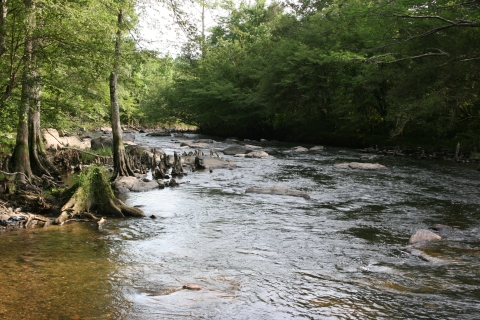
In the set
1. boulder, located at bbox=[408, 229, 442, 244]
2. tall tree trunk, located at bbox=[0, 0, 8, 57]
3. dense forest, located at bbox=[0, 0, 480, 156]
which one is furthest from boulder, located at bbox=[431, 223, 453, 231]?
tall tree trunk, located at bbox=[0, 0, 8, 57]

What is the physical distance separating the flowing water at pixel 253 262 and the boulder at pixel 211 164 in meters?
6.61

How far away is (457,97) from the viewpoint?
20.4 meters

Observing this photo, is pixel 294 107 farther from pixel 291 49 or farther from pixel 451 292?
pixel 451 292

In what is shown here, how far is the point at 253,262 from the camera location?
24.7 ft

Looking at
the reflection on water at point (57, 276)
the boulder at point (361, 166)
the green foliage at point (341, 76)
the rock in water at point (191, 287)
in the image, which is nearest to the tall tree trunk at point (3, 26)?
the reflection on water at point (57, 276)

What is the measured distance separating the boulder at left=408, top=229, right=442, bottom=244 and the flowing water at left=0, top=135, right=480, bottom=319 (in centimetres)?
25

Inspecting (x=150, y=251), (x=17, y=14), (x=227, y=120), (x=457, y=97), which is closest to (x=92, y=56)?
(x=17, y=14)

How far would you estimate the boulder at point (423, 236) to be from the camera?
8.66m

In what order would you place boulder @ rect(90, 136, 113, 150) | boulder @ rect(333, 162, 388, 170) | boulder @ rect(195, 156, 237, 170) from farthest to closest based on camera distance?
boulder @ rect(90, 136, 113, 150) → boulder @ rect(195, 156, 237, 170) → boulder @ rect(333, 162, 388, 170)

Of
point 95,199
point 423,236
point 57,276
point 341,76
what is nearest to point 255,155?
point 341,76

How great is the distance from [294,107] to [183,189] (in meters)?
24.0

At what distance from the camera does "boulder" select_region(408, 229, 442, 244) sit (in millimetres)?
8658

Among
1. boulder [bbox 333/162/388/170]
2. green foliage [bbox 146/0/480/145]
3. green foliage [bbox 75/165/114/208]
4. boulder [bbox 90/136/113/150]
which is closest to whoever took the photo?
green foliage [bbox 75/165/114/208]

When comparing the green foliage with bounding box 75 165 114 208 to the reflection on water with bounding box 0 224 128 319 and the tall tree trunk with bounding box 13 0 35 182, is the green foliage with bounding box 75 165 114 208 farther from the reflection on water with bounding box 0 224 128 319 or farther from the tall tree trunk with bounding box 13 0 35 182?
the tall tree trunk with bounding box 13 0 35 182
